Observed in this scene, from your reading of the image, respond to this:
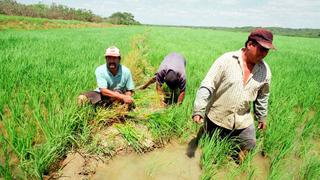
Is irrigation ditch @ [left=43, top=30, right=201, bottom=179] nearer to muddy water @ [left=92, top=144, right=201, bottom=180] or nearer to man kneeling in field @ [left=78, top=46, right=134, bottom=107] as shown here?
muddy water @ [left=92, top=144, right=201, bottom=180]

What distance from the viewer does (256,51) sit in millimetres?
2336

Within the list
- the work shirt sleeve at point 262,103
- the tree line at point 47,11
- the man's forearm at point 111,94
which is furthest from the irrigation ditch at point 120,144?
the tree line at point 47,11

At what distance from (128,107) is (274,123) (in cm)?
176

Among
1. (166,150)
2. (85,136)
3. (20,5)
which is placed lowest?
(166,150)

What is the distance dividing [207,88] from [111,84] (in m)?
1.50

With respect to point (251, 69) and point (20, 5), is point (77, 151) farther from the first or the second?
point (20, 5)

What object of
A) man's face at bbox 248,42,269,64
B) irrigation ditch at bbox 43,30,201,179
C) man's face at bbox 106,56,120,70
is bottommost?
irrigation ditch at bbox 43,30,201,179

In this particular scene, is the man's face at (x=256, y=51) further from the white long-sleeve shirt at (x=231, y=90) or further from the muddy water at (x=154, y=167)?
the muddy water at (x=154, y=167)

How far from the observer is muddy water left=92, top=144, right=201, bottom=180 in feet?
7.93

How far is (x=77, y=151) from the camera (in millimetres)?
2520

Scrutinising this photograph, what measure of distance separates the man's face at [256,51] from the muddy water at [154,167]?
1.17m

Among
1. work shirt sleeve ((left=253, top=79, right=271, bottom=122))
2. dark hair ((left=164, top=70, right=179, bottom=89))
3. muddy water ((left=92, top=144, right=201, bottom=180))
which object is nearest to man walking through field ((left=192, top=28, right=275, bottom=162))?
work shirt sleeve ((left=253, top=79, right=271, bottom=122))

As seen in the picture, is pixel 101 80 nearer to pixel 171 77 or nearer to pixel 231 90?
pixel 171 77

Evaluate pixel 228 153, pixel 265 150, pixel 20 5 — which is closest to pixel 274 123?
pixel 265 150
